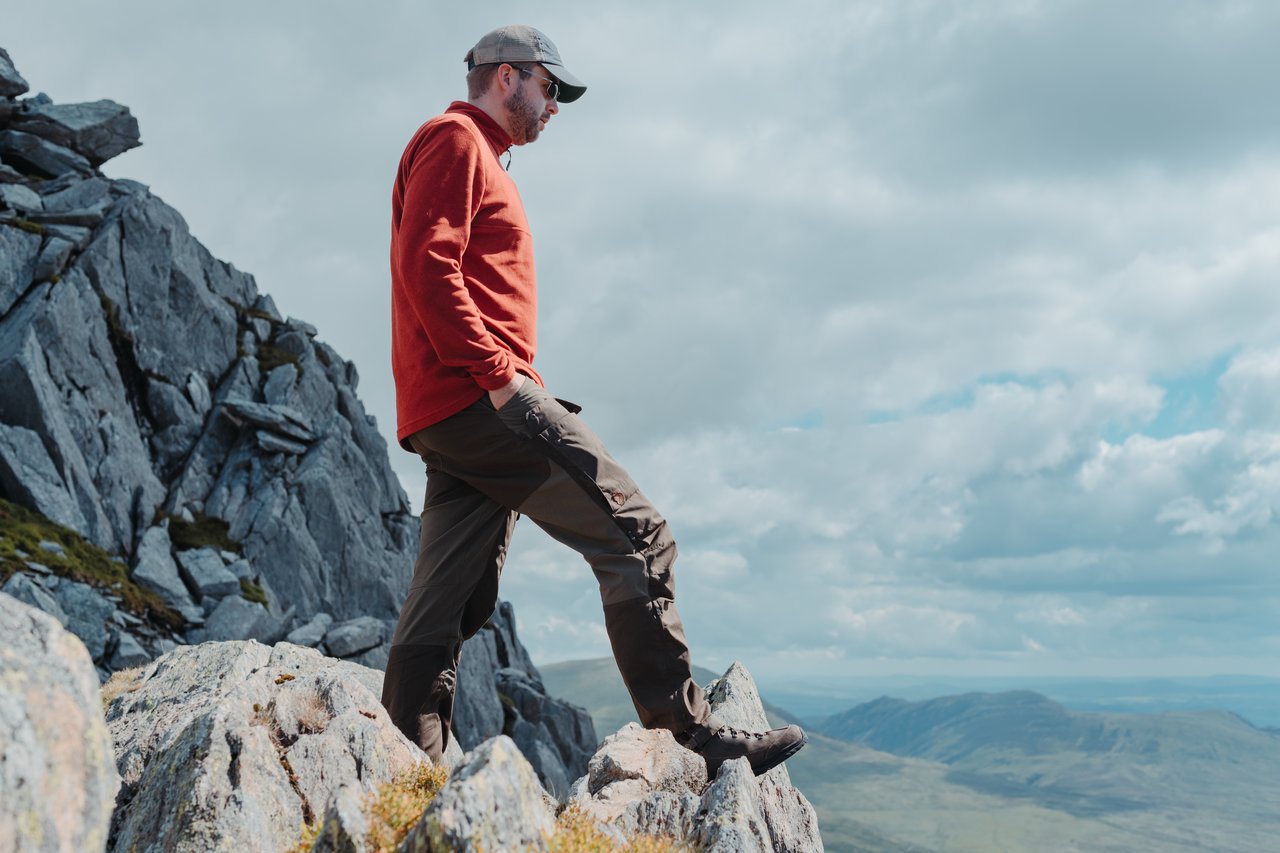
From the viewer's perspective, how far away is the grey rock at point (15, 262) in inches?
2162

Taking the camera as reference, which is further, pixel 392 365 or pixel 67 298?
pixel 67 298

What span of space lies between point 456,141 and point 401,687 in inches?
205

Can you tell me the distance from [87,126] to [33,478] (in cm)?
3547

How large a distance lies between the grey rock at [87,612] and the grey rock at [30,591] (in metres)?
0.80

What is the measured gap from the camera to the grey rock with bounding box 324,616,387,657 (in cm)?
5481

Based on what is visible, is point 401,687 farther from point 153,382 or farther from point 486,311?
point 153,382

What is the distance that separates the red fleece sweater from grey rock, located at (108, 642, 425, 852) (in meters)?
2.69

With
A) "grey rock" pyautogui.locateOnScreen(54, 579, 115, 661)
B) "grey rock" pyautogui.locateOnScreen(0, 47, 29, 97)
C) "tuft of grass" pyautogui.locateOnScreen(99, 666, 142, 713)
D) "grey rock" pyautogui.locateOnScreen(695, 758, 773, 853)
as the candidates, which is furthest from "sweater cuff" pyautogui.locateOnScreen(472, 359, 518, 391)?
"grey rock" pyautogui.locateOnScreen(0, 47, 29, 97)

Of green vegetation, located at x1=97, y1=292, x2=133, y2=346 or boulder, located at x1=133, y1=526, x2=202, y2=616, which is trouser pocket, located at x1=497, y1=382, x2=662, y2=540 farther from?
green vegetation, located at x1=97, y1=292, x2=133, y2=346

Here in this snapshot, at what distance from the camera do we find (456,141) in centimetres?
902

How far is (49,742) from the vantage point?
4.33 meters

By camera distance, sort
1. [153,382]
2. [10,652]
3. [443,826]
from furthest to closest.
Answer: [153,382] → [443,826] → [10,652]

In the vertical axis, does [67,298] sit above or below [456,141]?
above

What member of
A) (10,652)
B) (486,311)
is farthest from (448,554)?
(10,652)
